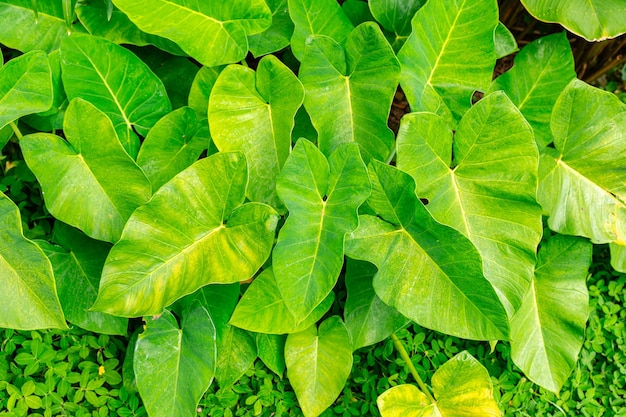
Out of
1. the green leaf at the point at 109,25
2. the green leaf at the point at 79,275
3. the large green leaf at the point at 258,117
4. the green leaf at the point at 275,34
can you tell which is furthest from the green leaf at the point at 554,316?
the green leaf at the point at 109,25

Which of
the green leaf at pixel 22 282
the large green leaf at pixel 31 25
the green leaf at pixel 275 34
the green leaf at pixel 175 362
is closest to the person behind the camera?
the green leaf at pixel 22 282

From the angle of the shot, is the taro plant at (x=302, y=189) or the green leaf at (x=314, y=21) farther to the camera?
the green leaf at (x=314, y=21)

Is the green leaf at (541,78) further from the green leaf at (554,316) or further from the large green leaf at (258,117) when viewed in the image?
the large green leaf at (258,117)

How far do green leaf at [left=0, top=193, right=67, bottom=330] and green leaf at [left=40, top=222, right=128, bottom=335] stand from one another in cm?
17

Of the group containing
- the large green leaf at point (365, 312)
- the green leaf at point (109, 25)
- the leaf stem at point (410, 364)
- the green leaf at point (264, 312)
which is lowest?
the leaf stem at point (410, 364)

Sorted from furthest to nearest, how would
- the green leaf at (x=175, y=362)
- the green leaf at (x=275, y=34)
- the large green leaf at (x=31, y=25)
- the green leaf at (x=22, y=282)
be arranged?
the green leaf at (x=275, y=34) < the large green leaf at (x=31, y=25) < the green leaf at (x=175, y=362) < the green leaf at (x=22, y=282)

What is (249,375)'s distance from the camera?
1.61 m

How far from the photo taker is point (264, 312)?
145 centimetres

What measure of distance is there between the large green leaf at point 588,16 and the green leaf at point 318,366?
37.6 inches

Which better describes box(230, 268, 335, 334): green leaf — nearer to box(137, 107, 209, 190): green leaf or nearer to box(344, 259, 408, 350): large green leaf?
box(344, 259, 408, 350): large green leaf

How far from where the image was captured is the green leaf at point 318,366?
4.97 feet

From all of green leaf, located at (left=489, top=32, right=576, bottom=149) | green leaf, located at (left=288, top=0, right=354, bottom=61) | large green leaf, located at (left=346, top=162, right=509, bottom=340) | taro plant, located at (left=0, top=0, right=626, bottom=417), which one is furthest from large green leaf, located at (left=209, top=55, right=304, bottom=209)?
green leaf, located at (left=489, top=32, right=576, bottom=149)

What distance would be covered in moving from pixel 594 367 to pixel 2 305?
1.57 m

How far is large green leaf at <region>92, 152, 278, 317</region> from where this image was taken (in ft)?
4.11
